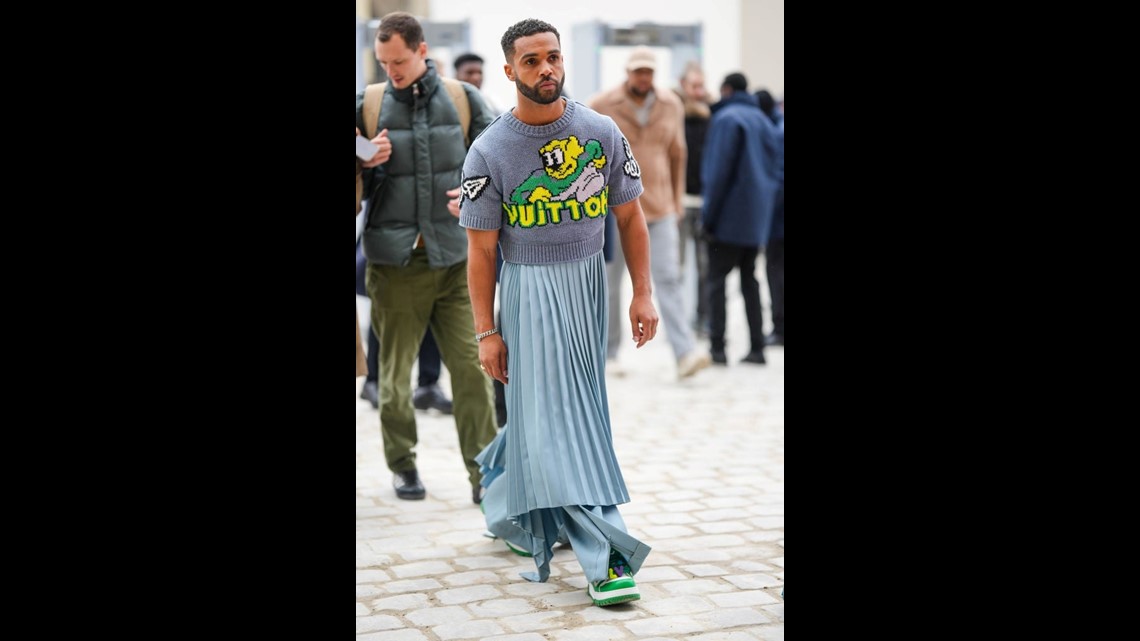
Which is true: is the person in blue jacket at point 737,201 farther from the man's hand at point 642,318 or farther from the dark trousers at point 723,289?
the man's hand at point 642,318

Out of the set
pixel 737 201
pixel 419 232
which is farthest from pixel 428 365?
pixel 737 201

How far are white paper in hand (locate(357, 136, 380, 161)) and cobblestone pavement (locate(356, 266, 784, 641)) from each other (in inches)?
61.4

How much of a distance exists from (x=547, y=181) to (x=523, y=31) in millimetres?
512

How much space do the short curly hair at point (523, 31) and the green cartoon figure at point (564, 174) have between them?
0.35 m

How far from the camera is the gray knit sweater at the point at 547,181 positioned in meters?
4.89

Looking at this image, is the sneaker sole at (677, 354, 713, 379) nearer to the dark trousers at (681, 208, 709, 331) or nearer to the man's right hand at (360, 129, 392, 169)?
the dark trousers at (681, 208, 709, 331)

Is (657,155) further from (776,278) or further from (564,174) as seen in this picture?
(564,174)

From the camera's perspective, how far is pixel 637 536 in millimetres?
5809

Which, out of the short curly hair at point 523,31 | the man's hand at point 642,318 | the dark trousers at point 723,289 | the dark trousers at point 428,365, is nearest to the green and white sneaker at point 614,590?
the man's hand at point 642,318
